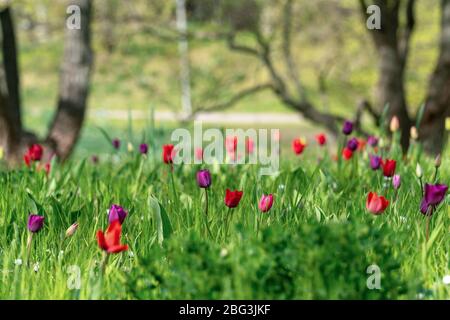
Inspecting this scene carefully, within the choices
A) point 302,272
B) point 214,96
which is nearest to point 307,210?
point 302,272

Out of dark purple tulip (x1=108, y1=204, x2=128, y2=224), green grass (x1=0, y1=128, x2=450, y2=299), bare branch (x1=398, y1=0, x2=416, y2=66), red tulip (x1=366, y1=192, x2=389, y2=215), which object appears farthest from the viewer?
bare branch (x1=398, y1=0, x2=416, y2=66)

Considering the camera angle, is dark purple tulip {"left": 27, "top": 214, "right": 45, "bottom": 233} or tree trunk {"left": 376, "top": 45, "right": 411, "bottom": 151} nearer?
dark purple tulip {"left": 27, "top": 214, "right": 45, "bottom": 233}

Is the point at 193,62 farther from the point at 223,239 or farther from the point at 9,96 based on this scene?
the point at 223,239

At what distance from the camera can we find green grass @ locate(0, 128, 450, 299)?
251 cm

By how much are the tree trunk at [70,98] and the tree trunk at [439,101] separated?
424 cm

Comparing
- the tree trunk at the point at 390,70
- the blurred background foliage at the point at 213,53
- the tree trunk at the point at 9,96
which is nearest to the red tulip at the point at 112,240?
the blurred background foliage at the point at 213,53

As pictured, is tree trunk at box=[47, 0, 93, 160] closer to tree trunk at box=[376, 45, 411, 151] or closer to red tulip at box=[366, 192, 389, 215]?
tree trunk at box=[376, 45, 411, 151]

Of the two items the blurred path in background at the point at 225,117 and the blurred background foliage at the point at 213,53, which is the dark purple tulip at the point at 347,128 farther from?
the blurred path in background at the point at 225,117

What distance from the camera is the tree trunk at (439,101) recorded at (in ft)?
30.0

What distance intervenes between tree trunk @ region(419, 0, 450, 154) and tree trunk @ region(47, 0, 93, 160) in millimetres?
4238

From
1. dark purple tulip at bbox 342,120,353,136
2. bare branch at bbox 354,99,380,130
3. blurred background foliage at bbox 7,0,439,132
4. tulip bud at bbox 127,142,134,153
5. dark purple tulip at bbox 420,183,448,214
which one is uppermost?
blurred background foliage at bbox 7,0,439,132

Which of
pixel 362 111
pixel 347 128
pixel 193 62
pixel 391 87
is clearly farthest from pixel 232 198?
pixel 193 62

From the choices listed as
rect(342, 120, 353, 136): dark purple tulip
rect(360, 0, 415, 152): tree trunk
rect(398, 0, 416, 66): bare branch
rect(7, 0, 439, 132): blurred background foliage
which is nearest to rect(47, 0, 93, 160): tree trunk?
rect(7, 0, 439, 132): blurred background foliage

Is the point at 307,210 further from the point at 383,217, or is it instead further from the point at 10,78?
the point at 10,78
